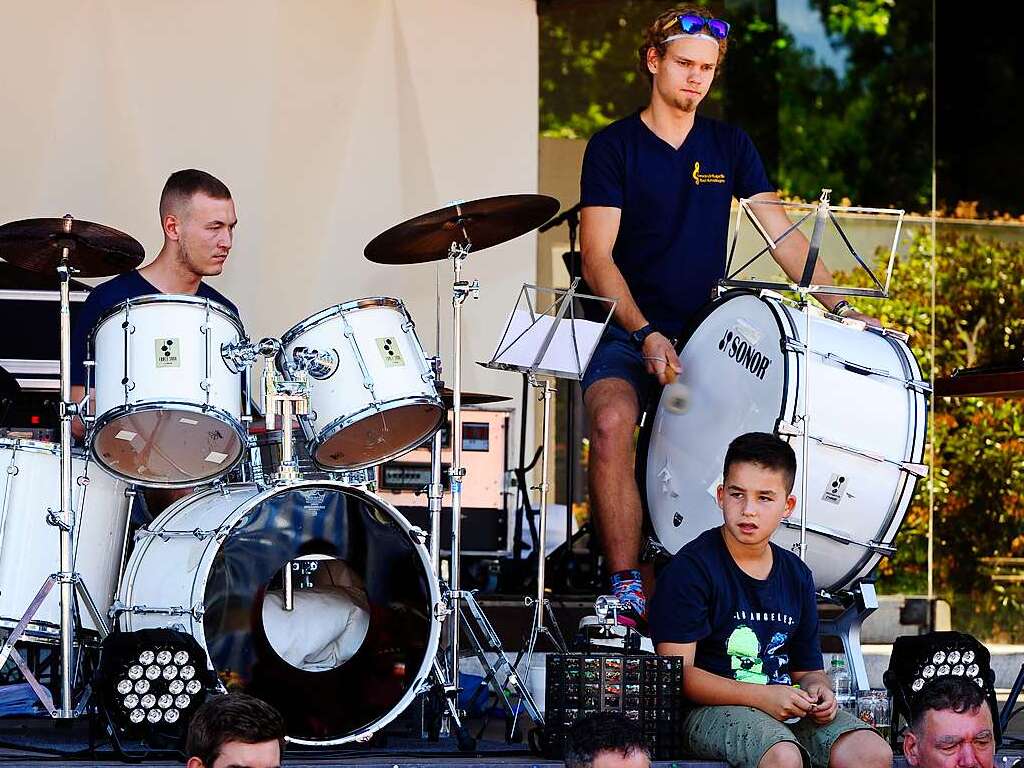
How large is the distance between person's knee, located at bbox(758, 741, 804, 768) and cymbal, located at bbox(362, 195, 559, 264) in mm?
1778

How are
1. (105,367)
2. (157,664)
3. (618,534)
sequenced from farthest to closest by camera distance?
→ (618,534) < (105,367) < (157,664)

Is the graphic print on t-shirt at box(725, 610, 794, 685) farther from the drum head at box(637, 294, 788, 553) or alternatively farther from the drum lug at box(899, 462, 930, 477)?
the drum lug at box(899, 462, 930, 477)

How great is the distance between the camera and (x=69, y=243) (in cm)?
491

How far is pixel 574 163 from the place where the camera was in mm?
10570

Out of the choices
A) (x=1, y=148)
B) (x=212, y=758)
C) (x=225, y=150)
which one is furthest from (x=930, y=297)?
(x=212, y=758)

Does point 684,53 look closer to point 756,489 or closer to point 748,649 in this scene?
point 756,489

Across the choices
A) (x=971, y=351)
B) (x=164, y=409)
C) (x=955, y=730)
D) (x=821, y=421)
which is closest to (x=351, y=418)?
(x=164, y=409)

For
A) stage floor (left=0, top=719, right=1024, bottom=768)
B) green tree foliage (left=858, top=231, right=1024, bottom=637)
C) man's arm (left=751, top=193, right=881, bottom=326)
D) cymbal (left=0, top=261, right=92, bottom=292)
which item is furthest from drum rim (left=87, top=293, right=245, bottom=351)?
green tree foliage (left=858, top=231, right=1024, bottom=637)

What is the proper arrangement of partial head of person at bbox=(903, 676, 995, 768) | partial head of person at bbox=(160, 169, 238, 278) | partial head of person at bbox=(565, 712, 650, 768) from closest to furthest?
partial head of person at bbox=(565, 712, 650, 768), partial head of person at bbox=(903, 676, 995, 768), partial head of person at bbox=(160, 169, 238, 278)

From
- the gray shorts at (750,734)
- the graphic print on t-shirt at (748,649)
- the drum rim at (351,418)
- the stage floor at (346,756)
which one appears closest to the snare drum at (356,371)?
the drum rim at (351,418)

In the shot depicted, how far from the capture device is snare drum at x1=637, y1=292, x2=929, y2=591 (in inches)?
195

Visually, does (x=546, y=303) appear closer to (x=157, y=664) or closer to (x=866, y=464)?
(x=866, y=464)

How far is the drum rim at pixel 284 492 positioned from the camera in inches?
177

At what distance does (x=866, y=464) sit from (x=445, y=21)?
12.9 ft
